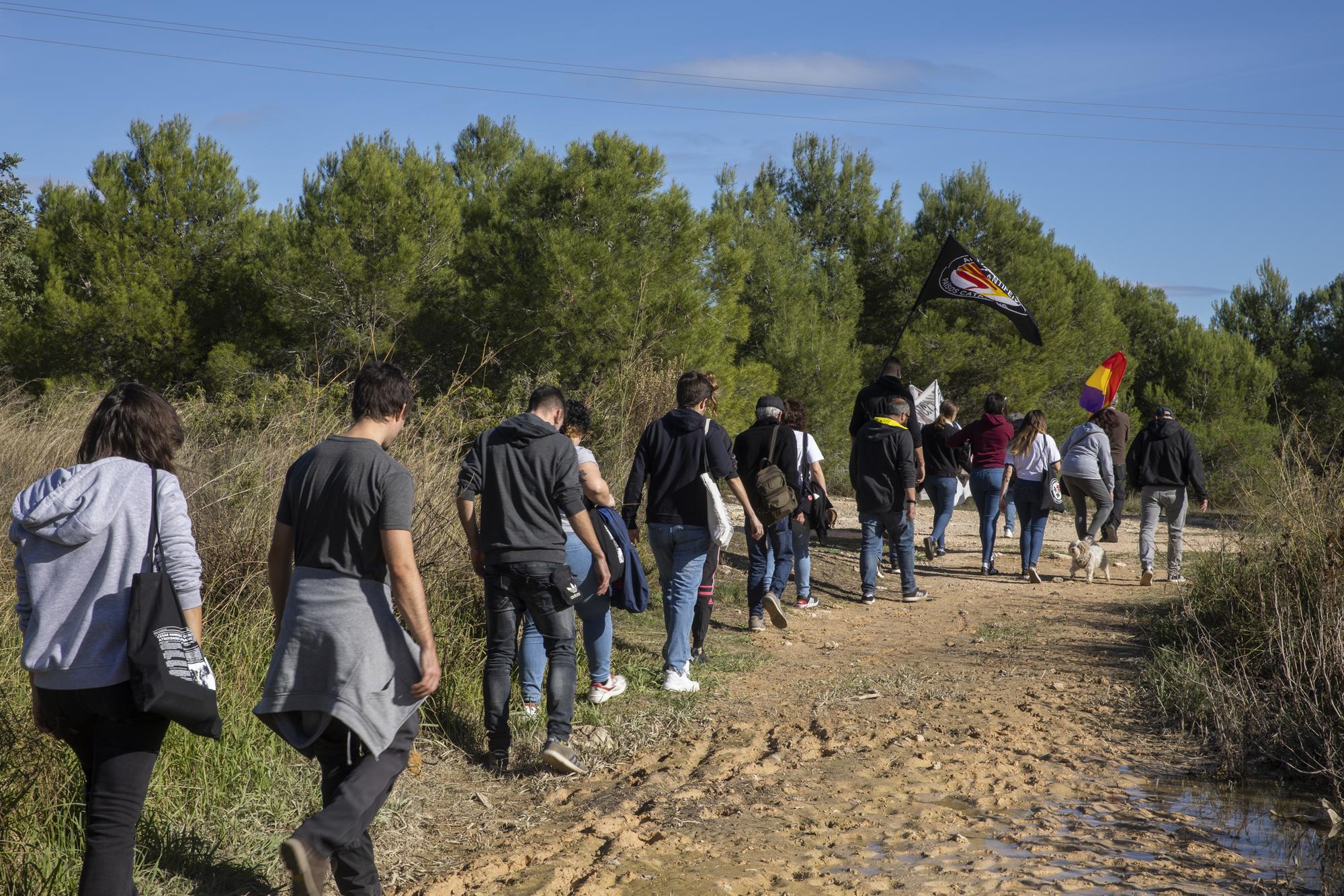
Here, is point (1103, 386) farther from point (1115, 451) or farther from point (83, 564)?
point (83, 564)

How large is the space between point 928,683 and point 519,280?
478 inches

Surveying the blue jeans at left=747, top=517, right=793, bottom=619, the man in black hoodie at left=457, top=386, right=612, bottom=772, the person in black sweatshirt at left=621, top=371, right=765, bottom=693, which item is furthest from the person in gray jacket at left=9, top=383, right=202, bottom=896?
the blue jeans at left=747, top=517, right=793, bottom=619

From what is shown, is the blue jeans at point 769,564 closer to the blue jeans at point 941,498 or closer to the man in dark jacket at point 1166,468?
the blue jeans at point 941,498

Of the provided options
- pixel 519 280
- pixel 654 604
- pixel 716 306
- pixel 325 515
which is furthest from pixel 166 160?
pixel 325 515

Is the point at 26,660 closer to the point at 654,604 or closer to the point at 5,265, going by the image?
the point at 654,604

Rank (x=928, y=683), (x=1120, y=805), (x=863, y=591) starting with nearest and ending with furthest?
(x=1120, y=805), (x=928, y=683), (x=863, y=591)

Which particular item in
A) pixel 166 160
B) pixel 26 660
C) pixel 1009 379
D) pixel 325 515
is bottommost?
pixel 26 660

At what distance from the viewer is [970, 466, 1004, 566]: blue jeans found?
1138 cm

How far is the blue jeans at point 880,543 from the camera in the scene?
32.3ft

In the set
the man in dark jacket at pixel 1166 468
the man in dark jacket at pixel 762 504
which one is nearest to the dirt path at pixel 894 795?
the man in dark jacket at pixel 762 504

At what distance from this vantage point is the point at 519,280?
17.7m

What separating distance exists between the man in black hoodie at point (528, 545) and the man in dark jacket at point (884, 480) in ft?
15.9

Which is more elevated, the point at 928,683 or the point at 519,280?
the point at 519,280

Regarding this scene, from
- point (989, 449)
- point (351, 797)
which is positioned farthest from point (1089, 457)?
point (351, 797)
